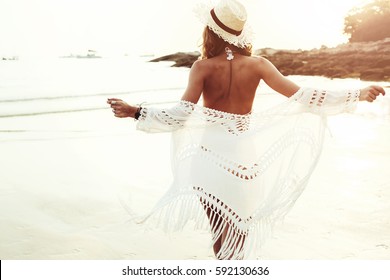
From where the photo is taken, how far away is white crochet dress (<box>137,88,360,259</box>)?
196 centimetres

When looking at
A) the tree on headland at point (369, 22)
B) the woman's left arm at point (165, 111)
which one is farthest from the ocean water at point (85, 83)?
the woman's left arm at point (165, 111)

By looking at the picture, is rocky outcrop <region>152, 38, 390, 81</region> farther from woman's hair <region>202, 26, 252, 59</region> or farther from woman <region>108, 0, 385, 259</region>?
woman's hair <region>202, 26, 252, 59</region>

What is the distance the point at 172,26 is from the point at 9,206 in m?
6.10

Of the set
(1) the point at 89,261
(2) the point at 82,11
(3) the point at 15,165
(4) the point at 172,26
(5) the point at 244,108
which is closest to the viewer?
(5) the point at 244,108

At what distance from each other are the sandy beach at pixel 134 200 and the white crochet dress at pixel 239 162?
7.2 inches

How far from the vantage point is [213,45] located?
192cm

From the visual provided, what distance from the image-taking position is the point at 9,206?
12.1 ft

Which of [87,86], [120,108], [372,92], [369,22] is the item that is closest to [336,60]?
[369,22]

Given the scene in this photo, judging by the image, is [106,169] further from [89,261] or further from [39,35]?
[39,35]

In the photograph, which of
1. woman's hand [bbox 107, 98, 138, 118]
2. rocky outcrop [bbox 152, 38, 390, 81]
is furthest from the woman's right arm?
rocky outcrop [bbox 152, 38, 390, 81]

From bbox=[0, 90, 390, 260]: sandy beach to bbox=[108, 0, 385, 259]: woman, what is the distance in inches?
7.6

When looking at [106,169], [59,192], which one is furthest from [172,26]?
[59,192]

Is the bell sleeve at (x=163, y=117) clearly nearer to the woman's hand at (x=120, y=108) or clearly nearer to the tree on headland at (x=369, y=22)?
the woman's hand at (x=120, y=108)

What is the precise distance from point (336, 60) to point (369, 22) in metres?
1.72
